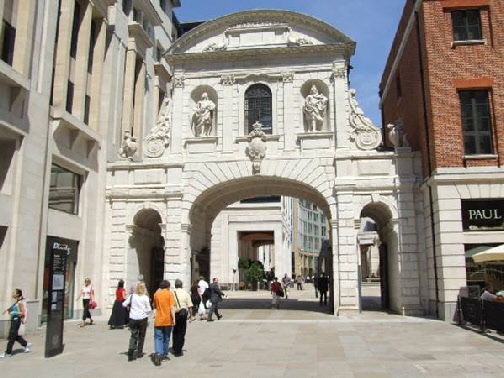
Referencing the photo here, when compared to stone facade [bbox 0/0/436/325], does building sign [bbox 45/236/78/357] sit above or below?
below

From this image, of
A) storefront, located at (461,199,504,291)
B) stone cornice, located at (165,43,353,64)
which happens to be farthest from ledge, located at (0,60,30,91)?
storefront, located at (461,199,504,291)

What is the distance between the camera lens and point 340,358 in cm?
1088

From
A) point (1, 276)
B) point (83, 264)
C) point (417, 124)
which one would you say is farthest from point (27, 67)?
point (417, 124)

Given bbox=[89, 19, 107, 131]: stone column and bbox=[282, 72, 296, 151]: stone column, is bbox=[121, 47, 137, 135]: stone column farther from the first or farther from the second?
bbox=[282, 72, 296, 151]: stone column

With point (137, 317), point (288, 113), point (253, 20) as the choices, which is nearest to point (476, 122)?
point (288, 113)

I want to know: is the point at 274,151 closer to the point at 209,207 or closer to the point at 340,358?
the point at 209,207

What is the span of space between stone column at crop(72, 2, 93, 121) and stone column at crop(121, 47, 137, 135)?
4178 mm

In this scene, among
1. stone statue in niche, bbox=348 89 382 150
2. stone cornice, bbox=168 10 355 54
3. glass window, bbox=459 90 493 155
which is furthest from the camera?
stone cornice, bbox=168 10 355 54

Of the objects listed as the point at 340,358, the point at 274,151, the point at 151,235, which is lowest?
the point at 340,358

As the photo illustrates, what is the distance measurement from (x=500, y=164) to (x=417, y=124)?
4039 millimetres

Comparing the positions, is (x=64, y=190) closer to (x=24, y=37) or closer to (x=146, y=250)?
(x=146, y=250)

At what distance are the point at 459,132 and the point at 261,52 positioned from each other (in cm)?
943

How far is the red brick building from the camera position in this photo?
18.1 metres

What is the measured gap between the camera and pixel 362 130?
2184cm
